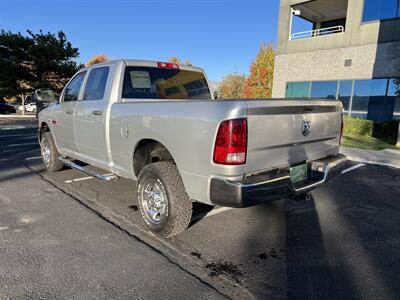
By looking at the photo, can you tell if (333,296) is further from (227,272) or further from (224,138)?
(224,138)

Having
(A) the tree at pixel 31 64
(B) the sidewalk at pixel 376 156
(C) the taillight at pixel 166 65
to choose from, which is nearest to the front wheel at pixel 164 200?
(C) the taillight at pixel 166 65

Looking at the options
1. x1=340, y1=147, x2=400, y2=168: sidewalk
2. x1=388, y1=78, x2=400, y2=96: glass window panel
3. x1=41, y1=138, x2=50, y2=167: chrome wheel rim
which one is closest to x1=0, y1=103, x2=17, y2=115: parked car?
x1=41, y1=138, x2=50, y2=167: chrome wheel rim

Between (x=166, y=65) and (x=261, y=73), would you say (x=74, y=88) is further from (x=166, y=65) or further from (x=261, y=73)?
(x=261, y=73)

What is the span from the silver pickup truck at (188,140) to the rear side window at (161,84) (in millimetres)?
14

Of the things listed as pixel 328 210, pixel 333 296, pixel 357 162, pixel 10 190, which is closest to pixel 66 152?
pixel 10 190

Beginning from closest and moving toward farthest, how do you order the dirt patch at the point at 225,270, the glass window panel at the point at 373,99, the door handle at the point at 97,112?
the dirt patch at the point at 225,270 → the door handle at the point at 97,112 → the glass window panel at the point at 373,99

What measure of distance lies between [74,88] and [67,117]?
1.77 feet

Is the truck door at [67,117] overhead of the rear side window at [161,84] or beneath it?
beneath

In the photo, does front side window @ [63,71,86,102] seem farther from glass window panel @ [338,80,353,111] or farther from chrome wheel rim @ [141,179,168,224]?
glass window panel @ [338,80,353,111]

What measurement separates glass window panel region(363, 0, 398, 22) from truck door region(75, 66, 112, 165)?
14885 mm

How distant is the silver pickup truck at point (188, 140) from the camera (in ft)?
9.55

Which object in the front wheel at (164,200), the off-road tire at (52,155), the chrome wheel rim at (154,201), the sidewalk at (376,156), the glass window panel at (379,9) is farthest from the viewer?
the glass window panel at (379,9)

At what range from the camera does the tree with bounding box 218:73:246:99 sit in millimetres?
53378

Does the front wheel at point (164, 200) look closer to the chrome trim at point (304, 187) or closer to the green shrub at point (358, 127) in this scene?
the chrome trim at point (304, 187)
